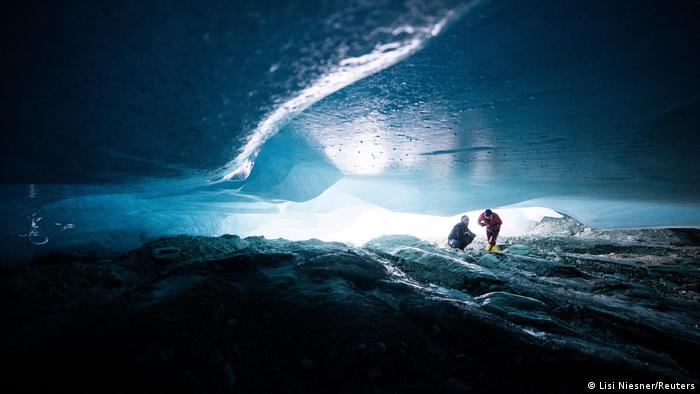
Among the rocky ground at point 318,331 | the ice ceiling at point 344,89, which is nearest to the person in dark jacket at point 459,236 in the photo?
the ice ceiling at point 344,89

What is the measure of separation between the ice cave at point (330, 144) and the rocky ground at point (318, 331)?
2 cm

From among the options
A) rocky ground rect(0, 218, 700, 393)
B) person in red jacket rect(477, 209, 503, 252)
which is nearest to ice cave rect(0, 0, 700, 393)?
rocky ground rect(0, 218, 700, 393)

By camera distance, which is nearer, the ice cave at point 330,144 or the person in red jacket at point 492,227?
the ice cave at point 330,144

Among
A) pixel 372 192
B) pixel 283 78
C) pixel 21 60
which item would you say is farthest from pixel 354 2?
pixel 372 192

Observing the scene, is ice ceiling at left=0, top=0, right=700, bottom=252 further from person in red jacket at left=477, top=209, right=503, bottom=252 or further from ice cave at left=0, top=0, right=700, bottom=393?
person in red jacket at left=477, top=209, right=503, bottom=252

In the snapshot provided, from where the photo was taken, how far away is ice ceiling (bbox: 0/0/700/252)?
1.58m

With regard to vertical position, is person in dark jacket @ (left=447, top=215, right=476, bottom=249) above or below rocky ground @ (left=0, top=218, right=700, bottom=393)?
above

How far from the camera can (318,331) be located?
2016mm

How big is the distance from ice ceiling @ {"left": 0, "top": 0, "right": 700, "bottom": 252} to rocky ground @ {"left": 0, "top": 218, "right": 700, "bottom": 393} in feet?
5.13

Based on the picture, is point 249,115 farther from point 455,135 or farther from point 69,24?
point 455,135

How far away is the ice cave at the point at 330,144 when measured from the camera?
157 centimetres

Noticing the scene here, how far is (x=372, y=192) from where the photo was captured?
939cm

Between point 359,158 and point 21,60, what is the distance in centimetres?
454

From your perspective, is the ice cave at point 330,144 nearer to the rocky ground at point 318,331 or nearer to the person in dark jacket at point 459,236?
the rocky ground at point 318,331
